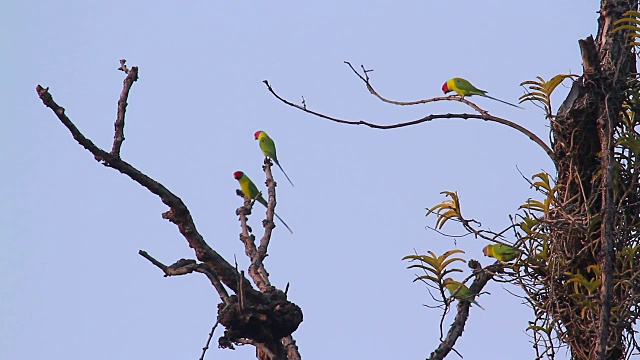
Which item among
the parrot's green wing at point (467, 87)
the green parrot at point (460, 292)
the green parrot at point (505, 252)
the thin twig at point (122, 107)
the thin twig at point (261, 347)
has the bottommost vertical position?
the thin twig at point (261, 347)

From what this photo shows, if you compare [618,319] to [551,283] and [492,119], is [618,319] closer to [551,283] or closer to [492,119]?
[551,283]

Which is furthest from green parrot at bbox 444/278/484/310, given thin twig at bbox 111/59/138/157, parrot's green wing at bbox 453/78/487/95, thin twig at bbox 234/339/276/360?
parrot's green wing at bbox 453/78/487/95

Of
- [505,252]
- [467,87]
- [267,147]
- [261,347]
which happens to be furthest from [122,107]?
[267,147]

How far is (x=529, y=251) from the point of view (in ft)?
8.93

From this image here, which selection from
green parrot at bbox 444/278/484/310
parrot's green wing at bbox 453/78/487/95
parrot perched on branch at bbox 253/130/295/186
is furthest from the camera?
parrot perched on branch at bbox 253/130/295/186

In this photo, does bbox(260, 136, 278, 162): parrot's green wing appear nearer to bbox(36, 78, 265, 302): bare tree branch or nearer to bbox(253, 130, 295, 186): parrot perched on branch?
bbox(253, 130, 295, 186): parrot perched on branch

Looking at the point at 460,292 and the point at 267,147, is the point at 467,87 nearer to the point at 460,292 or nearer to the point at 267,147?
the point at 267,147

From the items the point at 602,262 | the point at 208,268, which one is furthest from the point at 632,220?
the point at 208,268

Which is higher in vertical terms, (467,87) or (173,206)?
(467,87)

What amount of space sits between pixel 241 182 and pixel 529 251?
5578mm

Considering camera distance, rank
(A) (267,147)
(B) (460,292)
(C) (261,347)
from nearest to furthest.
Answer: (C) (261,347) < (B) (460,292) < (A) (267,147)

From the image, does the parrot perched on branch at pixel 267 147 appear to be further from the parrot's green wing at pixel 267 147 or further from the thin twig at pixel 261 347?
the thin twig at pixel 261 347

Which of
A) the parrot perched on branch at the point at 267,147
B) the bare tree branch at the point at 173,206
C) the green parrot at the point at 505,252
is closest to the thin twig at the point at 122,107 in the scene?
the bare tree branch at the point at 173,206

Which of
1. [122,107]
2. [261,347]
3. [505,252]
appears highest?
[122,107]
